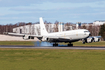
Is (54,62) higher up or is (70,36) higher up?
(70,36)

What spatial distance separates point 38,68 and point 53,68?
1.46 metres

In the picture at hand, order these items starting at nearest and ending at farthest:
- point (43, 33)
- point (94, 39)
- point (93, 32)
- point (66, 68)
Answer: point (66, 68)
point (94, 39)
point (43, 33)
point (93, 32)

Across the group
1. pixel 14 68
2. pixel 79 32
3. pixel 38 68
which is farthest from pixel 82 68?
pixel 79 32

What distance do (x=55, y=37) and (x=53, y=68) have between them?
1663 inches

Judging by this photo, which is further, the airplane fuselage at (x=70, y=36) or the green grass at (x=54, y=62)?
the airplane fuselage at (x=70, y=36)

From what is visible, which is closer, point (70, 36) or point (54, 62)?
point (54, 62)

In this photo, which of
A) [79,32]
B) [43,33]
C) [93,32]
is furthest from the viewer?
[93,32]

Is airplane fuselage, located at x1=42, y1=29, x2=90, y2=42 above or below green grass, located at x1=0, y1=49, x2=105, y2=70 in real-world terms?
above

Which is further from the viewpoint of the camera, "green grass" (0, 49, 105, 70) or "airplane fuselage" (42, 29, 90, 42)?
"airplane fuselage" (42, 29, 90, 42)

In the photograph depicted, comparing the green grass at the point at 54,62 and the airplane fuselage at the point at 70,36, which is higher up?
the airplane fuselage at the point at 70,36

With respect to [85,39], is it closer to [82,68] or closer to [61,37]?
[61,37]

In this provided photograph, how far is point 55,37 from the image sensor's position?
212 feet

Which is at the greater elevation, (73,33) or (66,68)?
(73,33)

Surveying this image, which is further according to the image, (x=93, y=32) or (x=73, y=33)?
(x=93, y=32)
